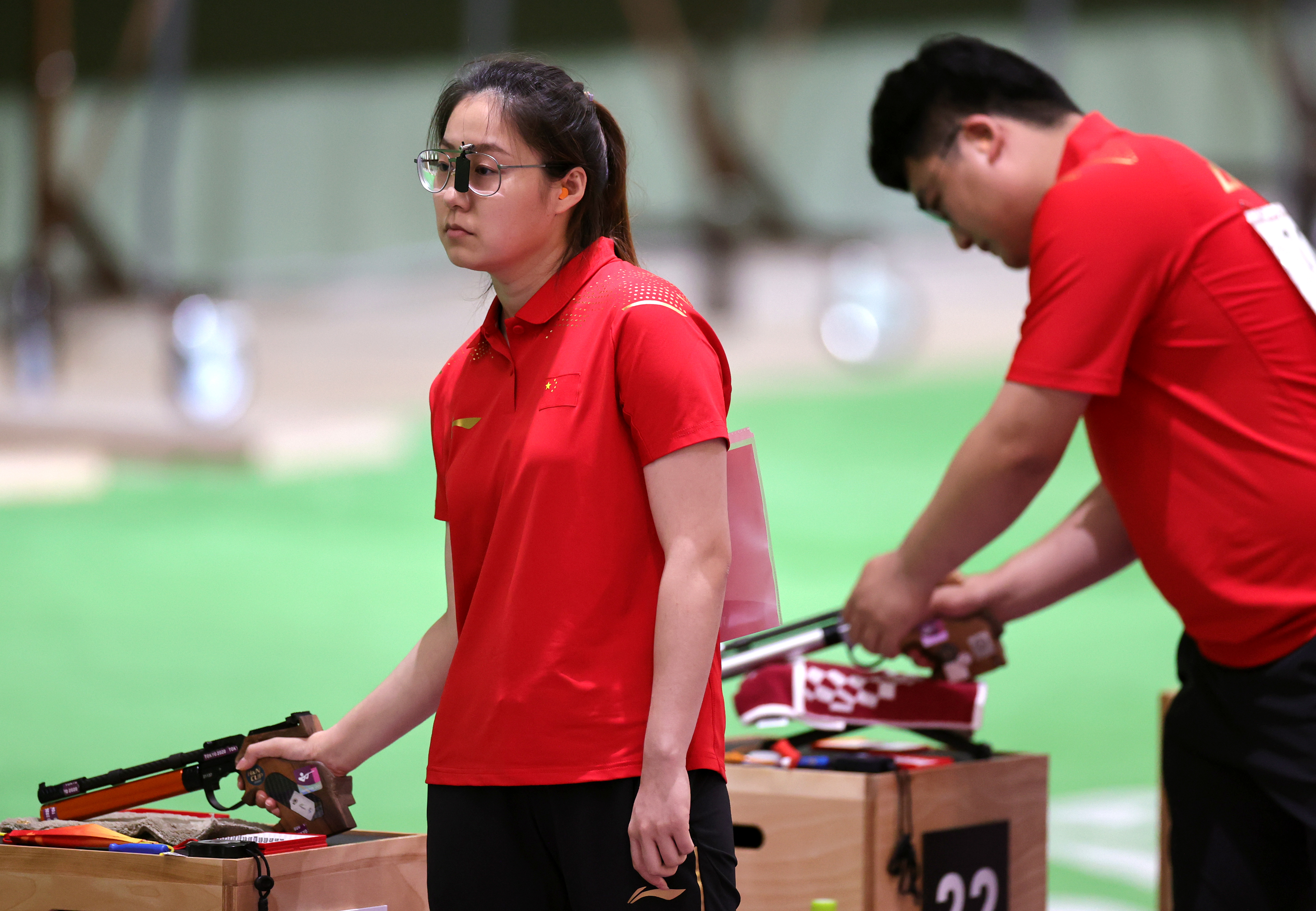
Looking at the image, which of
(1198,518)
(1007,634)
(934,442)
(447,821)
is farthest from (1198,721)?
(934,442)

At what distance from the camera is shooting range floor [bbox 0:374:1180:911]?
15.8ft

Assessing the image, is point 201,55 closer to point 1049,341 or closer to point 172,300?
point 172,300

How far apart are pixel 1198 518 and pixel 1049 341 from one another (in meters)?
0.30

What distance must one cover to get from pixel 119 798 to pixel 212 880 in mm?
353

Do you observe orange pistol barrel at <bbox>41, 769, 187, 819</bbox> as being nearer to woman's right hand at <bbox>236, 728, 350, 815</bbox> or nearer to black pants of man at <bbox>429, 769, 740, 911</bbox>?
woman's right hand at <bbox>236, 728, 350, 815</bbox>

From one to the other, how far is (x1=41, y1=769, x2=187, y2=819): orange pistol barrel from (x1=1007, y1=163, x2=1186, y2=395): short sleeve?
4.33ft

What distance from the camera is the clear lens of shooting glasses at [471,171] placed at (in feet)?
6.06

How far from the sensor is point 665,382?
69.4 inches

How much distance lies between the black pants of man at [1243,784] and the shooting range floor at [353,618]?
148 centimetres

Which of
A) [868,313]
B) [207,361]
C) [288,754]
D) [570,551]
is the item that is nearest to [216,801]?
[288,754]

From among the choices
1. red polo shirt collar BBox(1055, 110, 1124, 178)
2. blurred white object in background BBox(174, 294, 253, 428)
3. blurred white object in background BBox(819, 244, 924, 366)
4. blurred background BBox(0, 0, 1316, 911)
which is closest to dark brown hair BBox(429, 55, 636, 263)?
red polo shirt collar BBox(1055, 110, 1124, 178)

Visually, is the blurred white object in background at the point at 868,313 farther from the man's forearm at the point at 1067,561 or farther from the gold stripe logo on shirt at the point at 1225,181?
the gold stripe logo on shirt at the point at 1225,181

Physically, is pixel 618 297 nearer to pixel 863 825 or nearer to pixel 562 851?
pixel 562 851

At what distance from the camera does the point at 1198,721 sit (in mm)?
2209
